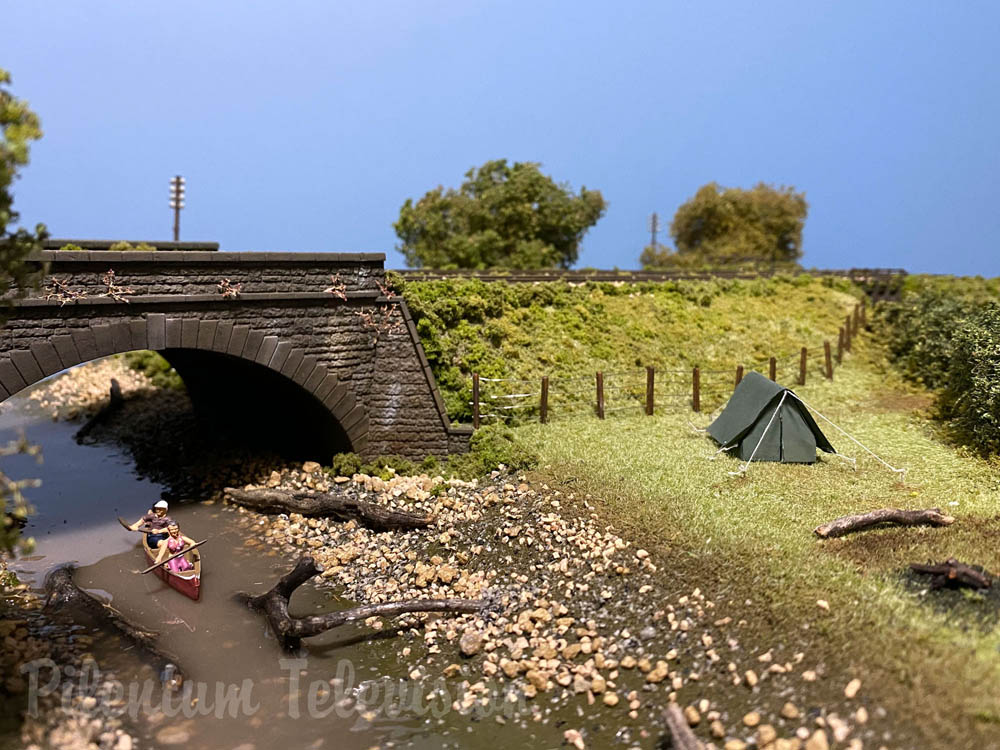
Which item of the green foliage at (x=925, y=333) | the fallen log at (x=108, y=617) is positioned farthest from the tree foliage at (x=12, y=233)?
the green foliage at (x=925, y=333)

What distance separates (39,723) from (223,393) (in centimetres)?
1358

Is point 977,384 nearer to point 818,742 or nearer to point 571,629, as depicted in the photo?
point 571,629

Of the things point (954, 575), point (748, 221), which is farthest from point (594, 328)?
point (748, 221)

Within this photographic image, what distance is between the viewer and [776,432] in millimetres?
16859

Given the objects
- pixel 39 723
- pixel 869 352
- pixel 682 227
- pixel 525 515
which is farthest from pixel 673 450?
pixel 682 227

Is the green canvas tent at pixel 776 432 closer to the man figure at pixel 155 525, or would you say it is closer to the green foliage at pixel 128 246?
the man figure at pixel 155 525

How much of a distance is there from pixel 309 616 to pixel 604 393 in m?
11.7

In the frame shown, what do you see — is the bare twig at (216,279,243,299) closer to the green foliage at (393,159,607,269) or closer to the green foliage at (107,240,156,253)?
the green foliage at (107,240,156,253)

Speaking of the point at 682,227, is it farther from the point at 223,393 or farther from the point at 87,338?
the point at 87,338

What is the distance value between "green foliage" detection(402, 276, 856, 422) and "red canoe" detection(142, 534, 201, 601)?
738 cm

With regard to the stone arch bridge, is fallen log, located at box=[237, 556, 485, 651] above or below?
below

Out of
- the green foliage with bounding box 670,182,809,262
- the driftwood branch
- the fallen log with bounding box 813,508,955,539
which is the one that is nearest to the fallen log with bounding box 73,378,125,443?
the driftwood branch

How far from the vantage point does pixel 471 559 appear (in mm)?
14266

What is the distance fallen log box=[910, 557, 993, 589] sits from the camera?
10336mm
